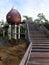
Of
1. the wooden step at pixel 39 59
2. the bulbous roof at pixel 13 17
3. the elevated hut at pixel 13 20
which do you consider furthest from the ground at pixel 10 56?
the wooden step at pixel 39 59

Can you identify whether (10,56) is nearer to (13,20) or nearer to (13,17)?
(13,20)

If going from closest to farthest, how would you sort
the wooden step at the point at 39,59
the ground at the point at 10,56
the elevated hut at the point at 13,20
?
the wooden step at the point at 39,59 < the ground at the point at 10,56 < the elevated hut at the point at 13,20

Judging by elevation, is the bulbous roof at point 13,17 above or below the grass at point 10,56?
above

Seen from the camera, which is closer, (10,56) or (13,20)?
(10,56)

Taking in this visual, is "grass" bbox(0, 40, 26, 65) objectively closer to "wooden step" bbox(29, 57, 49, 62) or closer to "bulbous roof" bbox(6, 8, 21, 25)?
"bulbous roof" bbox(6, 8, 21, 25)

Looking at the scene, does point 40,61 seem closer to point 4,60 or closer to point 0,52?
point 4,60

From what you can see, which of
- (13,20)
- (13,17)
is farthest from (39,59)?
(13,17)

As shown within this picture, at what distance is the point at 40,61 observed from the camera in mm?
7727

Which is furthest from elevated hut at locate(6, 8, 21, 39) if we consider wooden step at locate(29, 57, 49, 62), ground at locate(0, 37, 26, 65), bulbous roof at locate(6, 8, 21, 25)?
wooden step at locate(29, 57, 49, 62)

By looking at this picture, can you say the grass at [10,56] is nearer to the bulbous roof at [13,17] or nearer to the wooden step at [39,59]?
the bulbous roof at [13,17]

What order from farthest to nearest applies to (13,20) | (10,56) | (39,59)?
(13,20) < (10,56) < (39,59)

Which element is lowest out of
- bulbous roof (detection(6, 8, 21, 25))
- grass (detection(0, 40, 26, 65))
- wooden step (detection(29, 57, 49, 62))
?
grass (detection(0, 40, 26, 65))

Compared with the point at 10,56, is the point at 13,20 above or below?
above

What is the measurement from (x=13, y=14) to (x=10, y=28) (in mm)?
1892
